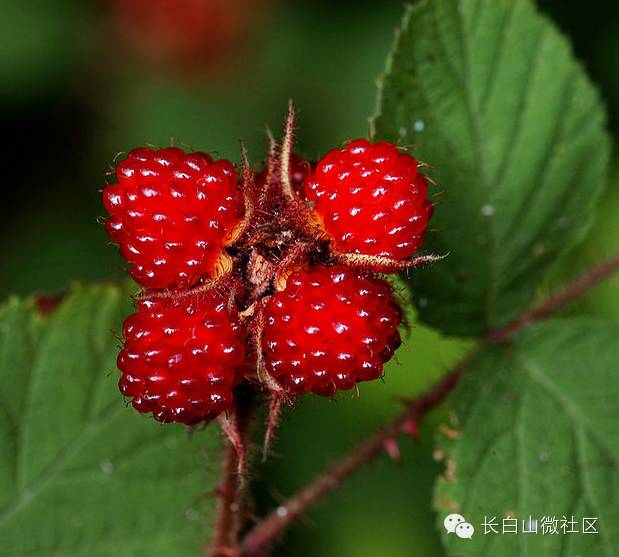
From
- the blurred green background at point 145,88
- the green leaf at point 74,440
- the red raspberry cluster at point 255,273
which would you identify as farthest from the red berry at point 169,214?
the blurred green background at point 145,88

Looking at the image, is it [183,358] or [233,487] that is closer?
[183,358]

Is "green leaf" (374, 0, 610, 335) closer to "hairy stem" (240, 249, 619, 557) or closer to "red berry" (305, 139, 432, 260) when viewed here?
"hairy stem" (240, 249, 619, 557)

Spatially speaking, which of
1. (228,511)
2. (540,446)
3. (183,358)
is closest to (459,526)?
(540,446)

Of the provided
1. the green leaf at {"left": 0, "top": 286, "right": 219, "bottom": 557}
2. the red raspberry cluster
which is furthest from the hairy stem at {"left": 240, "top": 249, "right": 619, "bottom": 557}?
the red raspberry cluster

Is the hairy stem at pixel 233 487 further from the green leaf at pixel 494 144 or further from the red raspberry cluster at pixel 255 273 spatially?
the green leaf at pixel 494 144

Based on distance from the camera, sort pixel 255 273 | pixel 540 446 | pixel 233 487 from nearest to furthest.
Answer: pixel 255 273
pixel 233 487
pixel 540 446

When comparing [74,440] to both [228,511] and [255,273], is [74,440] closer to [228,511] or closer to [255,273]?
[228,511]
